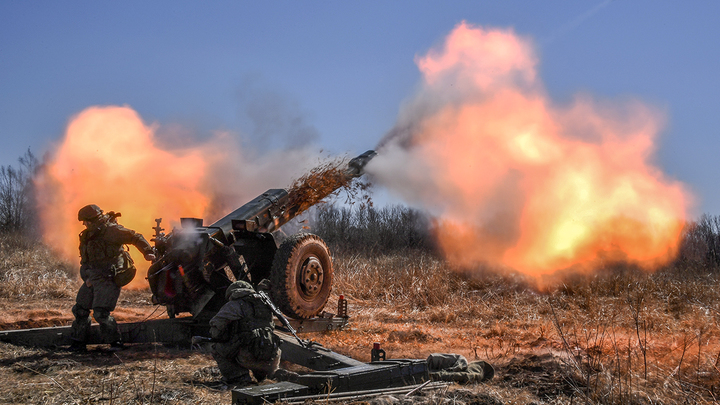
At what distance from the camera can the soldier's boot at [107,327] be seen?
7141 millimetres

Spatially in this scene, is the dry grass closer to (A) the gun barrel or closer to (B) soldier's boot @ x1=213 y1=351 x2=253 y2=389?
(A) the gun barrel

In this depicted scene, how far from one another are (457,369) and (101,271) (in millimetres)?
4998

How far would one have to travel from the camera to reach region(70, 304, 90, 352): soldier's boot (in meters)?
7.10

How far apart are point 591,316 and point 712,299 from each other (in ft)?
10.6

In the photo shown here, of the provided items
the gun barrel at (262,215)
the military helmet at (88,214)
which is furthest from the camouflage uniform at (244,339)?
the military helmet at (88,214)

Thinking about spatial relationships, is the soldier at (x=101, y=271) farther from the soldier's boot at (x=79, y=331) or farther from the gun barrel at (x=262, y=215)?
the gun barrel at (x=262, y=215)

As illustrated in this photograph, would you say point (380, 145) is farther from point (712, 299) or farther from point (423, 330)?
point (712, 299)

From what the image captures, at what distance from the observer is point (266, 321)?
5.88 meters

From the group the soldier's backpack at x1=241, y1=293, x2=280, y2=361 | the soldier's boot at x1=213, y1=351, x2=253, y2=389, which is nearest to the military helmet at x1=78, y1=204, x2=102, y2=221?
the soldier's backpack at x1=241, y1=293, x2=280, y2=361

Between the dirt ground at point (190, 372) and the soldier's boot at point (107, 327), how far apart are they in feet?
0.57

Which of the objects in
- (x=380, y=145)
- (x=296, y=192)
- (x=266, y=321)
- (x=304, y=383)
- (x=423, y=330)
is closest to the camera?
(x=304, y=383)

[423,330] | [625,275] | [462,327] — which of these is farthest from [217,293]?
[625,275]

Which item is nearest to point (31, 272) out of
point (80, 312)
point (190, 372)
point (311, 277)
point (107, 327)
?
point (80, 312)

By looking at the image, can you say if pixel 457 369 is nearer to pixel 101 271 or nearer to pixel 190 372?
pixel 190 372
